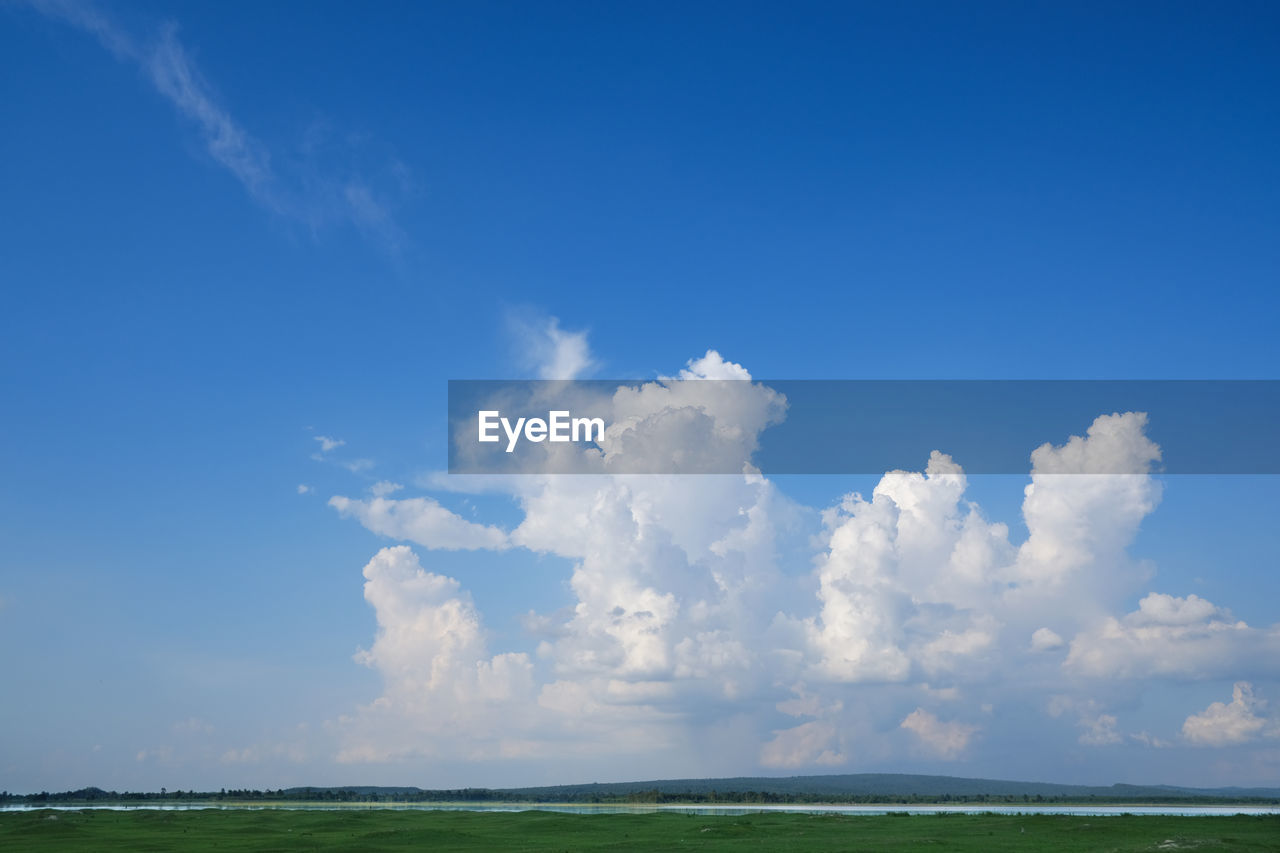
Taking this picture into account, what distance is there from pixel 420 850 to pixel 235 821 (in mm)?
46760

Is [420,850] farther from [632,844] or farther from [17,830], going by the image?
[17,830]

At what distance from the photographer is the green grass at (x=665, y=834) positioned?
76.3 m

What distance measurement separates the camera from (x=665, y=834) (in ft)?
292

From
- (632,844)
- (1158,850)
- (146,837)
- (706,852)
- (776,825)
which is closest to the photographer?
(1158,850)

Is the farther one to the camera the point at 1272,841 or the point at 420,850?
the point at 420,850

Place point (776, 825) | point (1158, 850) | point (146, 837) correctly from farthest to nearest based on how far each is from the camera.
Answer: point (776, 825)
point (146, 837)
point (1158, 850)

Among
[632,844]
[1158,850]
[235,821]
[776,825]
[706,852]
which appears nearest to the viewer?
[1158,850]

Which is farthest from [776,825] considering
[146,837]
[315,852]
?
[146,837]

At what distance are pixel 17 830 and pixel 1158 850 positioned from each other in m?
106

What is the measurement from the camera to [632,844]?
78000mm

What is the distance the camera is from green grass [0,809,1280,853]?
76.3m

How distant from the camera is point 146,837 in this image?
91688mm

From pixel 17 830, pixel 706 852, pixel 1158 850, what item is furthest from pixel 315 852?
pixel 1158 850

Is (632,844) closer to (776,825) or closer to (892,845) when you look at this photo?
(892,845)
